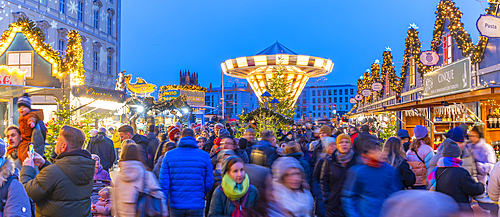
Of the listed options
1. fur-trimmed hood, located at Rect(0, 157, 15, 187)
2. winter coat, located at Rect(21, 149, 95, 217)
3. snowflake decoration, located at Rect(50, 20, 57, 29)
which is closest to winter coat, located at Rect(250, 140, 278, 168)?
winter coat, located at Rect(21, 149, 95, 217)

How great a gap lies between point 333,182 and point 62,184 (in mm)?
3149

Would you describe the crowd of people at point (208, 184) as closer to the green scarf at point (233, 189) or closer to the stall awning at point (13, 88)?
Result: the green scarf at point (233, 189)

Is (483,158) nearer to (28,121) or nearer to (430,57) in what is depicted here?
(28,121)

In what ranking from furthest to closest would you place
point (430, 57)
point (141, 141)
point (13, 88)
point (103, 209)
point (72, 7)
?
point (72, 7), point (430, 57), point (13, 88), point (141, 141), point (103, 209)

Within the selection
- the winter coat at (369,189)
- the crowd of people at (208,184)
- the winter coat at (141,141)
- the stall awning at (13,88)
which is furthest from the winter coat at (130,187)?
the stall awning at (13,88)

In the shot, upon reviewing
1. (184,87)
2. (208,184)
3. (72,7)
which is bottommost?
(208,184)

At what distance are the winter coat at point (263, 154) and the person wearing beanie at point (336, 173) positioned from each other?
1.43 metres

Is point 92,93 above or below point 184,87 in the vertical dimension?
below

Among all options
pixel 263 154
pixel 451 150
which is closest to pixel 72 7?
pixel 263 154

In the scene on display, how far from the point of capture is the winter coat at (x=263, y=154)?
6.20m

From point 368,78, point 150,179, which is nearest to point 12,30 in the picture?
point 150,179

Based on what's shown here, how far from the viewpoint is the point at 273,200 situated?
11.4 ft

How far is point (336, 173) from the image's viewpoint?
4.75 metres

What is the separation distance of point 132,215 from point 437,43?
15944 mm
